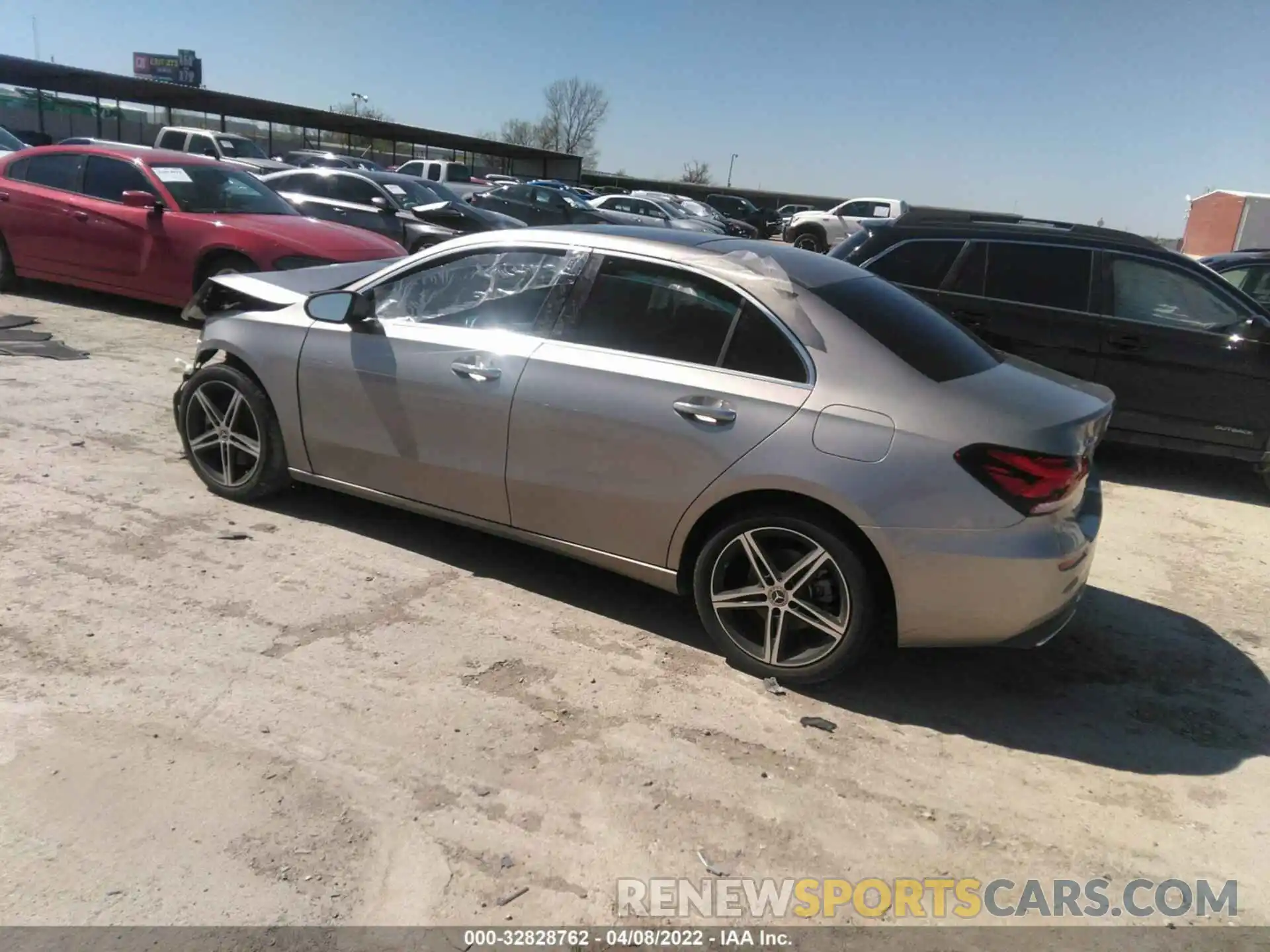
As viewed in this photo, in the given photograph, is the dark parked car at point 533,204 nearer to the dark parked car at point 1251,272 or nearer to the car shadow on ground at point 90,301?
the car shadow on ground at point 90,301

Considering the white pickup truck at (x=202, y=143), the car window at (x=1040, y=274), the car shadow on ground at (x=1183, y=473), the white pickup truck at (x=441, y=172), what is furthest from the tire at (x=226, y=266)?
the white pickup truck at (x=441, y=172)

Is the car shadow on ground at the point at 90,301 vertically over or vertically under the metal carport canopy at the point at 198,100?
under

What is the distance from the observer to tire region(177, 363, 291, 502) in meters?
4.75

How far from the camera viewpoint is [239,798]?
9.05 feet

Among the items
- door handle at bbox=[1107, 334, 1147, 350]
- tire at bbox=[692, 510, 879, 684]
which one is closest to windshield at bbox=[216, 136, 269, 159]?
door handle at bbox=[1107, 334, 1147, 350]

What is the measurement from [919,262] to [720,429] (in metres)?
4.35

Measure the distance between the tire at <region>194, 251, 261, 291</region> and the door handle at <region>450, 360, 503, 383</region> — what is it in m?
5.20

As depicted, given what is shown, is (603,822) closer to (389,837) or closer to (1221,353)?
(389,837)

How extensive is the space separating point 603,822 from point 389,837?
2.04 ft

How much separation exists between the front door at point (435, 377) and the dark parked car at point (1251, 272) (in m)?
8.00

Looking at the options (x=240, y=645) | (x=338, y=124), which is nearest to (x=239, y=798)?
(x=240, y=645)

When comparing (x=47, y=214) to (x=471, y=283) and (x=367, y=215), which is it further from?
(x=471, y=283)

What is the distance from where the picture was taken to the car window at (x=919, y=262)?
7113 mm

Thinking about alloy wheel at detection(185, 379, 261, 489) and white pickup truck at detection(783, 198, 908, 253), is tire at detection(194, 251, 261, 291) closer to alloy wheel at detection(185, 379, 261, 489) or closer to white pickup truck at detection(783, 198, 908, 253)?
alloy wheel at detection(185, 379, 261, 489)
